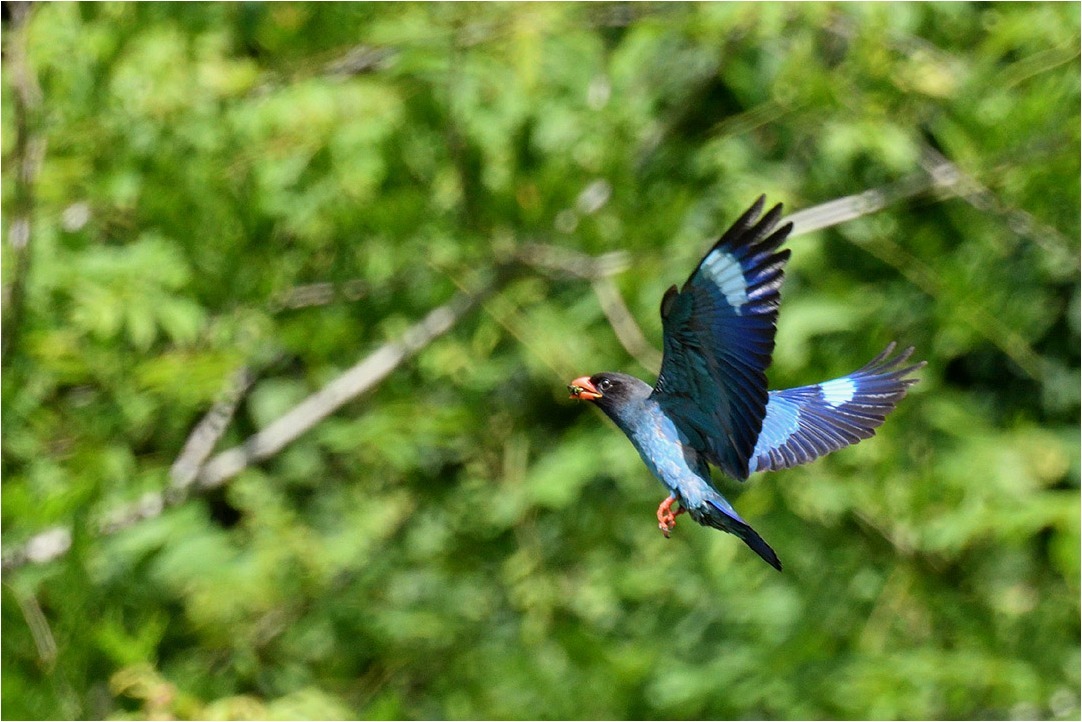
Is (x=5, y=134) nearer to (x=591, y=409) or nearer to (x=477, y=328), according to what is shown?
(x=477, y=328)

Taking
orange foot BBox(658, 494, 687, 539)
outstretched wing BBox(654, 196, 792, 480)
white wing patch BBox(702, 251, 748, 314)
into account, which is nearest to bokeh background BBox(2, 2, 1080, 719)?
orange foot BBox(658, 494, 687, 539)

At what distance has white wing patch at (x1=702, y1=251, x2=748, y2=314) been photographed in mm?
1830

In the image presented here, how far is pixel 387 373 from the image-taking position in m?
3.69

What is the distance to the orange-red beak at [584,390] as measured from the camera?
210cm

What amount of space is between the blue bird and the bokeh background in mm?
1012

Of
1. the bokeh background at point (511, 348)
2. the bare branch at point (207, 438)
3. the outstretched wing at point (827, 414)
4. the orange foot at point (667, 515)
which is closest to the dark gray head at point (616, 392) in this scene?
the orange foot at point (667, 515)

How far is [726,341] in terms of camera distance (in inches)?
75.6

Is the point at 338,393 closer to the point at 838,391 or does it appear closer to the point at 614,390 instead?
the point at 838,391

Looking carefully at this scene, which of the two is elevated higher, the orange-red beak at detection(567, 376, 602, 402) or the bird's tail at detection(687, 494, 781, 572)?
the orange-red beak at detection(567, 376, 602, 402)

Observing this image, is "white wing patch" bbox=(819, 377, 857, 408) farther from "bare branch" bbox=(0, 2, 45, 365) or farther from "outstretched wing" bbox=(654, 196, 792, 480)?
"bare branch" bbox=(0, 2, 45, 365)

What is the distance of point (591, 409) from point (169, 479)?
1.38 meters

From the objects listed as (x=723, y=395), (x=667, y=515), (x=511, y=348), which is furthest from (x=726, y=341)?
(x=511, y=348)

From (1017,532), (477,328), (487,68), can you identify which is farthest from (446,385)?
(1017,532)

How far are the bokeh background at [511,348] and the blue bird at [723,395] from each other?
1012 millimetres
